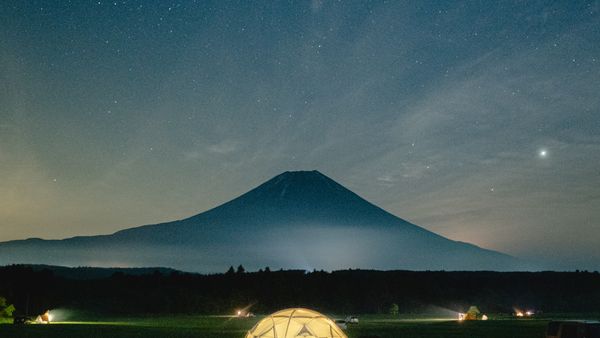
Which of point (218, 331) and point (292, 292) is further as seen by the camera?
point (292, 292)

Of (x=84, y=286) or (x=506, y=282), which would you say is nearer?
(x=84, y=286)

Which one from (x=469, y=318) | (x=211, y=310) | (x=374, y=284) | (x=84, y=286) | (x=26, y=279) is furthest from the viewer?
(x=374, y=284)

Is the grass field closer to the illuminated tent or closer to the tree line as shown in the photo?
the illuminated tent

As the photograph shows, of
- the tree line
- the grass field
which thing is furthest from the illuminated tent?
the tree line

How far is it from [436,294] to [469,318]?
60.4 m

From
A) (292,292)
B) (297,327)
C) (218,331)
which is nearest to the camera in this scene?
(297,327)

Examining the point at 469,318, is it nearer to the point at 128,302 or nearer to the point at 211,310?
the point at 211,310

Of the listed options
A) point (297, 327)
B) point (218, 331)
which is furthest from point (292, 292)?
point (297, 327)

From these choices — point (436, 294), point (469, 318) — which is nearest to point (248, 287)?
point (436, 294)

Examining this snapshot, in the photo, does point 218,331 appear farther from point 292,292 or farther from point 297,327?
point 292,292

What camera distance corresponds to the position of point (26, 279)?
90.7m

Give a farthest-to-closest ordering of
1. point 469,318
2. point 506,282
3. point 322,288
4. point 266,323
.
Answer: point 506,282 < point 322,288 < point 469,318 < point 266,323

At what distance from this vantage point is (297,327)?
2277 centimetres

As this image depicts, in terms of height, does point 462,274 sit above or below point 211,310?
above
